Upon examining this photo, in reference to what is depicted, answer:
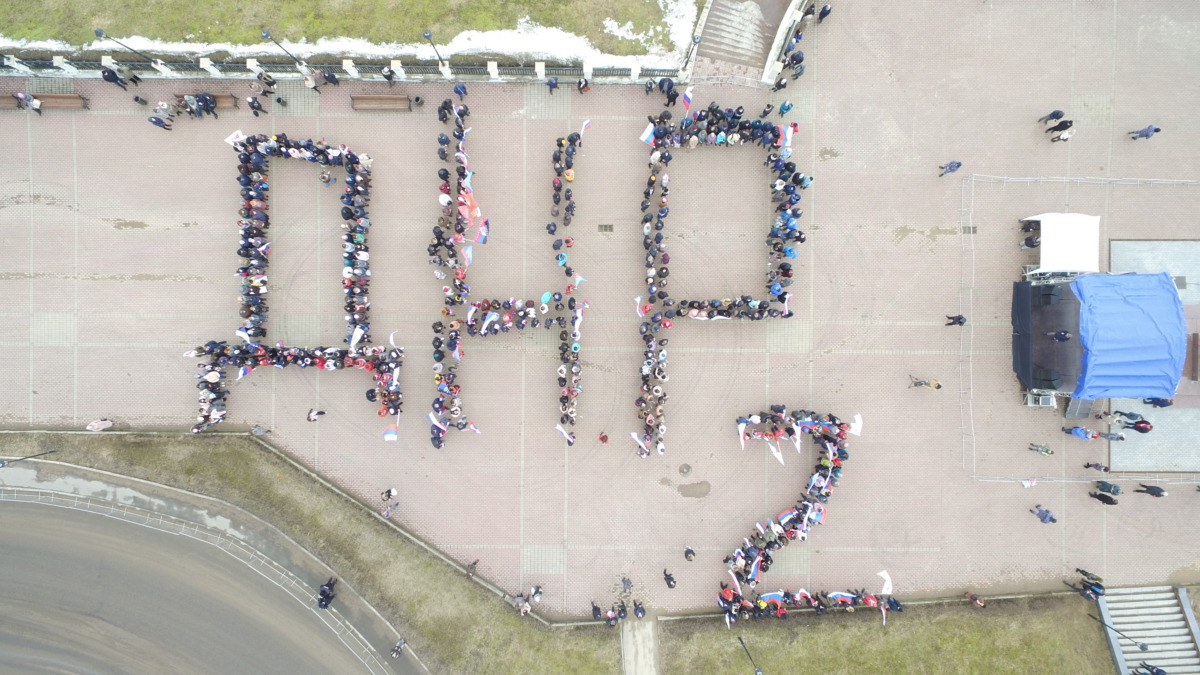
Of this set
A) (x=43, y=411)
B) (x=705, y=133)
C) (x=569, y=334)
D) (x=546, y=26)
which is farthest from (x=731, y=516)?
(x=43, y=411)

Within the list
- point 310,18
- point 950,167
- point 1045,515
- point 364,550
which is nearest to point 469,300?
point 364,550

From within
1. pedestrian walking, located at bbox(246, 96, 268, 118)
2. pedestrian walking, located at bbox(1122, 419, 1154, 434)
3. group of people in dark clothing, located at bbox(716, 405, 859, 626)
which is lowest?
group of people in dark clothing, located at bbox(716, 405, 859, 626)

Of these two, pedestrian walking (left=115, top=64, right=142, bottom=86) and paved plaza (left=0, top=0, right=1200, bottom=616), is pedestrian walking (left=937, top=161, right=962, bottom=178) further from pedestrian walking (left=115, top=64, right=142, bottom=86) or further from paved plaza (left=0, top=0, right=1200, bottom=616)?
pedestrian walking (left=115, top=64, right=142, bottom=86)

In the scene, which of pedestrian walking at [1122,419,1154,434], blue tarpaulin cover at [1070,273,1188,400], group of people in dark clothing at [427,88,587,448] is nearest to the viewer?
blue tarpaulin cover at [1070,273,1188,400]

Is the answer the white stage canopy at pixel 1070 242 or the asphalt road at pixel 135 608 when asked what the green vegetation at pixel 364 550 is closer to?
the asphalt road at pixel 135 608

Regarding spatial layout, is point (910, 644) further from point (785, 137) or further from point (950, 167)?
point (785, 137)

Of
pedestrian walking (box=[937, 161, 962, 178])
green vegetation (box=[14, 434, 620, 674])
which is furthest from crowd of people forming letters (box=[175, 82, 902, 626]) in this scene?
pedestrian walking (box=[937, 161, 962, 178])
